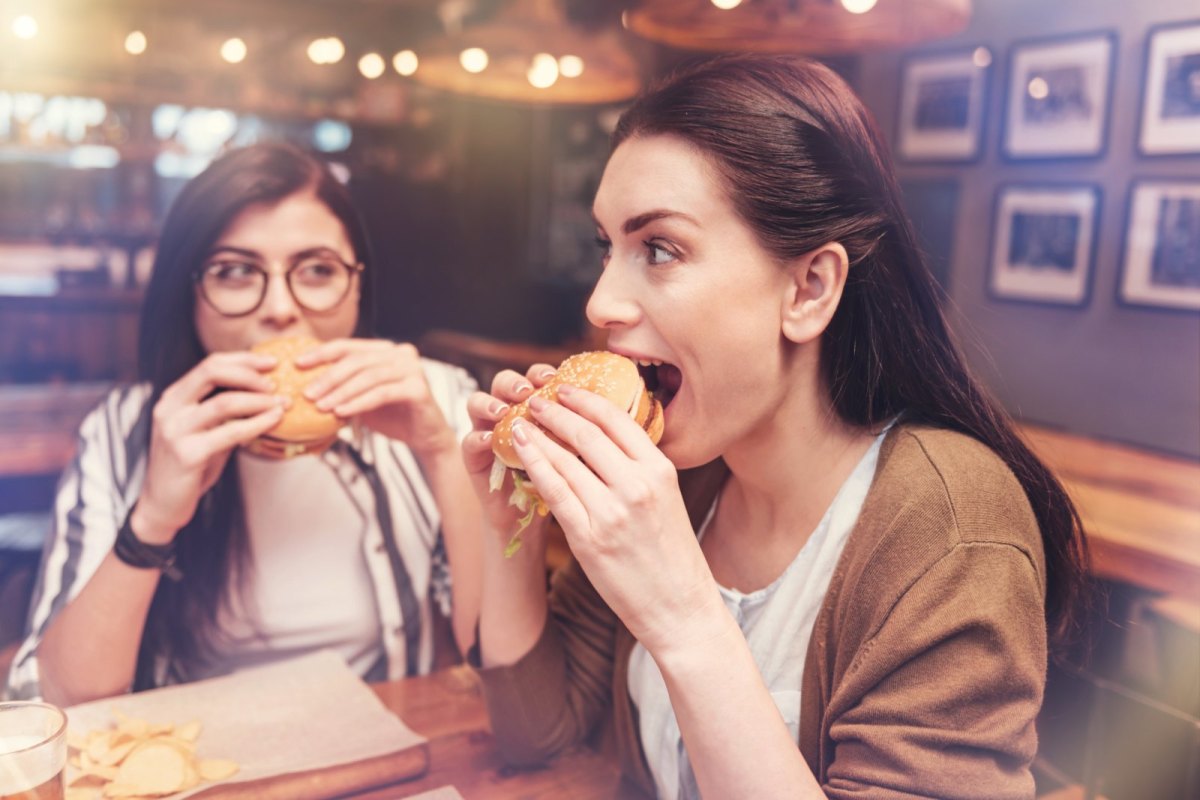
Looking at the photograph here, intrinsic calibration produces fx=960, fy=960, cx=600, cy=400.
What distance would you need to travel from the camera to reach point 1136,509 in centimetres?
177

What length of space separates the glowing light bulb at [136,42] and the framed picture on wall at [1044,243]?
168 cm

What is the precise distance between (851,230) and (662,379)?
33 cm

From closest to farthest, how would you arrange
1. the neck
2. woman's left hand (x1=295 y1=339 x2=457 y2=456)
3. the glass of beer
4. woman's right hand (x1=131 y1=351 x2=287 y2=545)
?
the glass of beer < the neck < woman's right hand (x1=131 y1=351 x2=287 y2=545) < woman's left hand (x1=295 y1=339 x2=457 y2=456)

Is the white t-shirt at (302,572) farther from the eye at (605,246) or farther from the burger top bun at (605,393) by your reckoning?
the eye at (605,246)

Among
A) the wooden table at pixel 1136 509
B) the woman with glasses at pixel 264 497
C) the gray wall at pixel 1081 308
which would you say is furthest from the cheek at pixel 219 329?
the wooden table at pixel 1136 509

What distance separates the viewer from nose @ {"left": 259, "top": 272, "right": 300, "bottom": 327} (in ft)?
5.65

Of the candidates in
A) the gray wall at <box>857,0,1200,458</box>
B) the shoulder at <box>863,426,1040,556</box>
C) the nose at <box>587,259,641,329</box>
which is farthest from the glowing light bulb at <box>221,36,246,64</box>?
the shoulder at <box>863,426,1040,556</box>

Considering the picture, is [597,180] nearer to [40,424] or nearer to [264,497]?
[264,497]

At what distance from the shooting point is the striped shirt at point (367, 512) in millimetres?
1726

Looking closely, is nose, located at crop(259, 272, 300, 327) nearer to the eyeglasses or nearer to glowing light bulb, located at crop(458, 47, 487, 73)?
the eyeglasses

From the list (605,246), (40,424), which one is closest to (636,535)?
(605,246)

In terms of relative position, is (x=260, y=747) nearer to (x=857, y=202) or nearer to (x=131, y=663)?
(x=131, y=663)

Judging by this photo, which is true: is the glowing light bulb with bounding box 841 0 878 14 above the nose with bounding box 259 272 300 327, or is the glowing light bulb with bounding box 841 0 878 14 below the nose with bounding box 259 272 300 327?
above

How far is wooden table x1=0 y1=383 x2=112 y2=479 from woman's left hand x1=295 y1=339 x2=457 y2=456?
1.67ft
